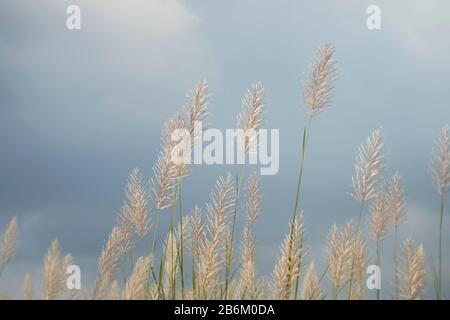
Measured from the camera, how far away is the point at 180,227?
3.99 meters

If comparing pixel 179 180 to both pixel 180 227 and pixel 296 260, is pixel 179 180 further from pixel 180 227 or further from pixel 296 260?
pixel 296 260

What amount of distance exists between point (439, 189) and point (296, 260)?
55.5 inches

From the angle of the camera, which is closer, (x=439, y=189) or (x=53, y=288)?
(x=53, y=288)

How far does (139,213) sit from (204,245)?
24.4 inches

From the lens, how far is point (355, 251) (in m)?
4.01

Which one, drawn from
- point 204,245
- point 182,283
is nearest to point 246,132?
point 204,245
